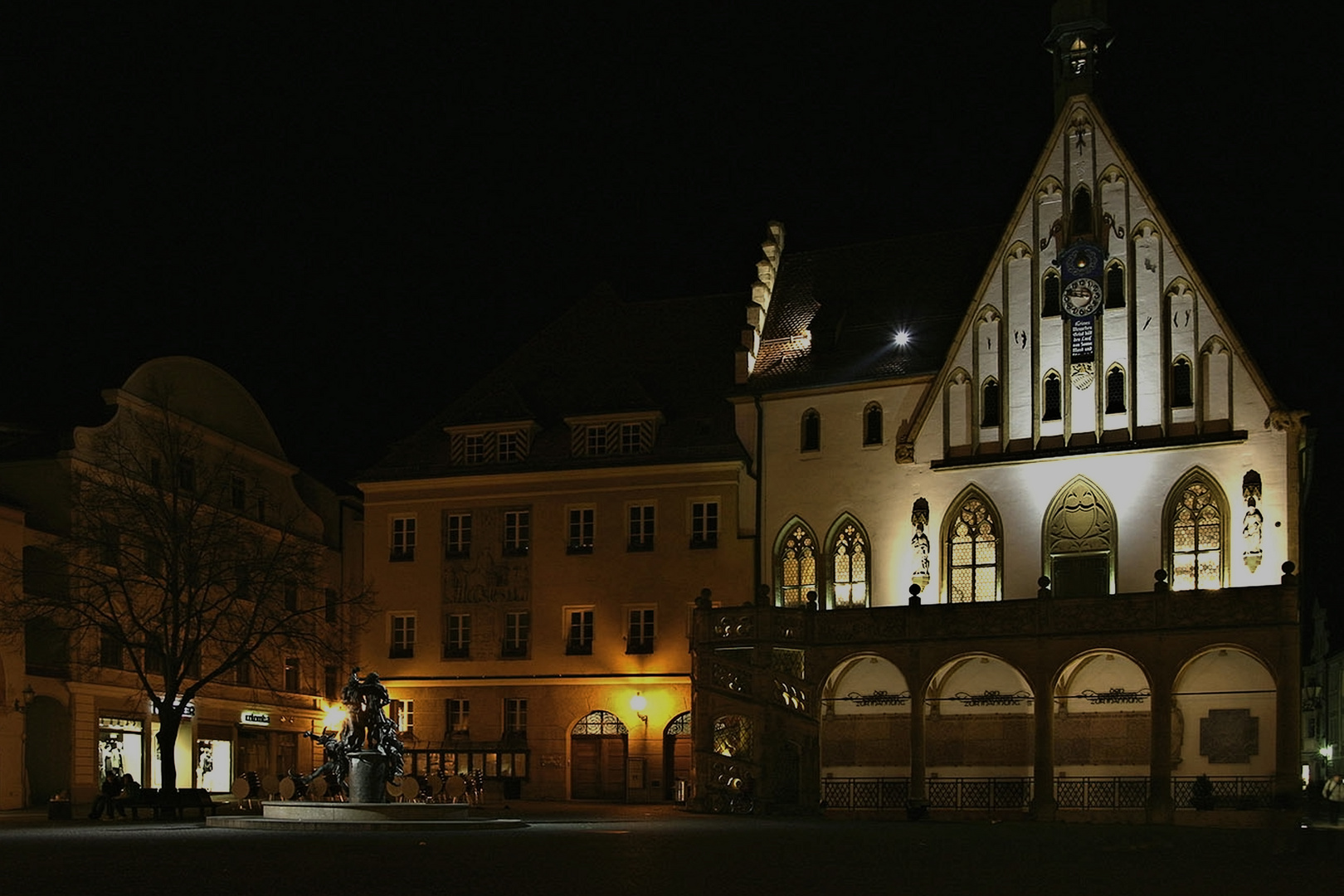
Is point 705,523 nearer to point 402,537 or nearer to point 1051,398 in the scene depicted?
point 402,537

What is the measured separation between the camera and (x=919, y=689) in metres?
47.6

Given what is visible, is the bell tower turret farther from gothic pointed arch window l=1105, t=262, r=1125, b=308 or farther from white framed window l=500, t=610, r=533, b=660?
white framed window l=500, t=610, r=533, b=660

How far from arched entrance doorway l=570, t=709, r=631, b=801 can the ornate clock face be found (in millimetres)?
18777

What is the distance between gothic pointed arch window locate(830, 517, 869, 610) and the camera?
52.5m

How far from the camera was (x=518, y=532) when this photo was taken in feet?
192

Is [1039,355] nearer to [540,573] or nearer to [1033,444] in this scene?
[1033,444]

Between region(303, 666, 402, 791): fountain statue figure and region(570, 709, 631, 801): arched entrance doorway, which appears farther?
region(570, 709, 631, 801): arched entrance doorway

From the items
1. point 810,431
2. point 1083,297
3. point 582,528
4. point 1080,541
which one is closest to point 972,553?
point 1080,541

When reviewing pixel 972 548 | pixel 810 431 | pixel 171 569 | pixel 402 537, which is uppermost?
Result: pixel 810 431

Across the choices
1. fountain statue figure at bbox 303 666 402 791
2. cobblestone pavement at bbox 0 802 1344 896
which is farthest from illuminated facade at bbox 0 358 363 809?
cobblestone pavement at bbox 0 802 1344 896

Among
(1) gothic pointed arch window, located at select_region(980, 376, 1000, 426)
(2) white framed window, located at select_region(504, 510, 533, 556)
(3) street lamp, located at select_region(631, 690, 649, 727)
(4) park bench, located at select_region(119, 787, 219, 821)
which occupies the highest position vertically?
(1) gothic pointed arch window, located at select_region(980, 376, 1000, 426)

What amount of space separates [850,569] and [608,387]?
→ 1146 cm

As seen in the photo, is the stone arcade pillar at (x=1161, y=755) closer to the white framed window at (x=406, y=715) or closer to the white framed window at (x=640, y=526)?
the white framed window at (x=640, y=526)

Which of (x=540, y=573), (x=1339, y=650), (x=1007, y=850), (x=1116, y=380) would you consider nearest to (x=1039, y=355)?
(x=1116, y=380)
